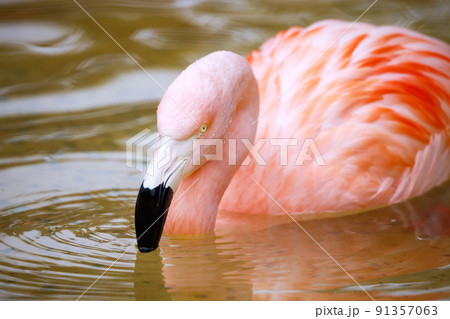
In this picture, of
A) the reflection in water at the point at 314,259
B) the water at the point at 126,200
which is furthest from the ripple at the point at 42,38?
the reflection in water at the point at 314,259

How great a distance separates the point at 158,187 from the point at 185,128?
0.26 meters

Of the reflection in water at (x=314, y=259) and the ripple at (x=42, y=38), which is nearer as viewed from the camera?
the reflection in water at (x=314, y=259)

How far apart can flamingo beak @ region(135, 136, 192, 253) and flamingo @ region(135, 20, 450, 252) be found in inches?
6.5

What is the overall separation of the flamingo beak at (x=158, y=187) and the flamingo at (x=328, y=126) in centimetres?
16

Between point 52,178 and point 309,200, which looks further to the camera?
point 52,178

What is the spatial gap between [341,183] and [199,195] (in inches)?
31.3

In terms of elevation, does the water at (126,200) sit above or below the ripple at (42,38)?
below

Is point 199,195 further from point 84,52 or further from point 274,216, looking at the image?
point 84,52

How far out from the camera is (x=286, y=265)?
10.9 feet

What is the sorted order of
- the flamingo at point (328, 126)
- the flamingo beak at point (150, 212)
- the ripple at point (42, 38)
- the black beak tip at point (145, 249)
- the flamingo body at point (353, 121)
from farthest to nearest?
the ripple at point (42, 38), the flamingo body at point (353, 121), the flamingo at point (328, 126), the black beak tip at point (145, 249), the flamingo beak at point (150, 212)

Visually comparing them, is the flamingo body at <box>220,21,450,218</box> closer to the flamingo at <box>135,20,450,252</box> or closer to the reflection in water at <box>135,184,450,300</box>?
the flamingo at <box>135,20,450,252</box>

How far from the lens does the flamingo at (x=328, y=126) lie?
11.7 feet

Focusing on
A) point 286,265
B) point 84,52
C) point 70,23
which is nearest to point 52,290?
point 286,265

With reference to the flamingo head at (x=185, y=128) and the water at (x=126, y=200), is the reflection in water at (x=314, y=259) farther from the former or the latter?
the flamingo head at (x=185, y=128)
